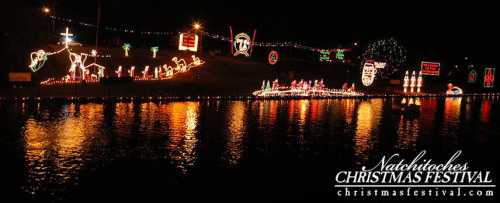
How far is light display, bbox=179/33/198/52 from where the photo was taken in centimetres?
4641

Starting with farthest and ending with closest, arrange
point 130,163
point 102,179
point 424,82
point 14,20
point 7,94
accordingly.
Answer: point 424,82 < point 14,20 < point 7,94 < point 130,163 < point 102,179

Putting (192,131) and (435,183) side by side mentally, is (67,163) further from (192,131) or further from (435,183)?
(435,183)

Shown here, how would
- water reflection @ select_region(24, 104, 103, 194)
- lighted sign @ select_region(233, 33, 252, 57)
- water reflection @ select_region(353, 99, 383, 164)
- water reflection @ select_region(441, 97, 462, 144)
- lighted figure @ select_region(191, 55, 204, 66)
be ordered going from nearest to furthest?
water reflection @ select_region(24, 104, 103, 194)
water reflection @ select_region(353, 99, 383, 164)
water reflection @ select_region(441, 97, 462, 144)
lighted figure @ select_region(191, 55, 204, 66)
lighted sign @ select_region(233, 33, 252, 57)

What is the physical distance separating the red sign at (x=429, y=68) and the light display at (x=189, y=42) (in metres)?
24.7

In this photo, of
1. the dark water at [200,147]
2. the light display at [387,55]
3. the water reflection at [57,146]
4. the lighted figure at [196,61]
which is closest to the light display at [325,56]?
the light display at [387,55]

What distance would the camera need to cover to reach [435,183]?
11.4m

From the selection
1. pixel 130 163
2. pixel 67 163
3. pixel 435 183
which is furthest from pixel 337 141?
pixel 67 163

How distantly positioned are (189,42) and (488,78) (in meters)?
35.8

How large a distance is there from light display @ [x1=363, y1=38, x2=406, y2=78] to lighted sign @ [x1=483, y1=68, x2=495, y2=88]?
13.4 m

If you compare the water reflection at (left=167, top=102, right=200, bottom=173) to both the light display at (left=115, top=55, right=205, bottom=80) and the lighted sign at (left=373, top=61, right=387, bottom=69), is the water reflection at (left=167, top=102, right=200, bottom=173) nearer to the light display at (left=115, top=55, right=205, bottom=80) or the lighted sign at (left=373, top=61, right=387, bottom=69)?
the light display at (left=115, top=55, right=205, bottom=80)

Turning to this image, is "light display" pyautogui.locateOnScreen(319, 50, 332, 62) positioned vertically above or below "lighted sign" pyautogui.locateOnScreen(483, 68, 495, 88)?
above

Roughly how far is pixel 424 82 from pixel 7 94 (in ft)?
143

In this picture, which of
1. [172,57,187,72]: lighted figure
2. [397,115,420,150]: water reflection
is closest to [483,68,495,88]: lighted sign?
[172,57,187,72]: lighted figure

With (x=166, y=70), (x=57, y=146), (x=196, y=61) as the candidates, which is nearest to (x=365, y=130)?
(x=57, y=146)
